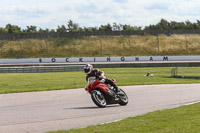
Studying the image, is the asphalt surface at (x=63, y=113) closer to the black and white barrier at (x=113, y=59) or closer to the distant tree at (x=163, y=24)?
the black and white barrier at (x=113, y=59)

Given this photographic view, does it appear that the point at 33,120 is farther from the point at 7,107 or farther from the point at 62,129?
the point at 7,107

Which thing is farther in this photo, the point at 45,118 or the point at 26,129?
the point at 45,118

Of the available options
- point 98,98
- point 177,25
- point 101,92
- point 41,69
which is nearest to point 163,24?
point 177,25

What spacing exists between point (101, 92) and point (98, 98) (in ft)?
0.83

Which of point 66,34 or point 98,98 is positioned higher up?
point 66,34

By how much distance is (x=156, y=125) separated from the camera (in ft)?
29.3

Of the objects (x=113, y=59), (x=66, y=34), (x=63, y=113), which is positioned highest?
(x=66, y=34)

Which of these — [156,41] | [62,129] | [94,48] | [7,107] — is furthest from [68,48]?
[62,129]

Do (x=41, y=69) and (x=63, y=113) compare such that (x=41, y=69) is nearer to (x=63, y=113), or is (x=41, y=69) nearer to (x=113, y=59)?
(x=113, y=59)

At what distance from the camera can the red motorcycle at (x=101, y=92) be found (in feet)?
44.7

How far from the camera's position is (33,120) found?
10.7 meters

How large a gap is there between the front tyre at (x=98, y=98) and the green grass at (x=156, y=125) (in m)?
2.88

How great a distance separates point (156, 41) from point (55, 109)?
248ft

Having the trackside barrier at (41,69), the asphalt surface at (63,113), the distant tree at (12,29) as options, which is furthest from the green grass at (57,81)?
the distant tree at (12,29)
